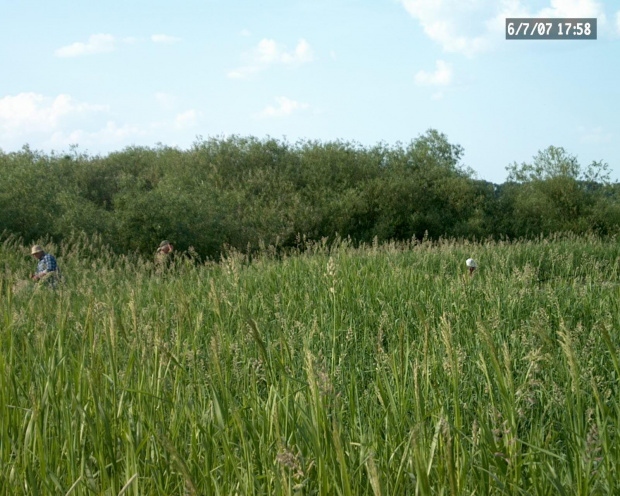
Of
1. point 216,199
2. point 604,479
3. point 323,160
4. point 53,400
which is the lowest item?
point 604,479

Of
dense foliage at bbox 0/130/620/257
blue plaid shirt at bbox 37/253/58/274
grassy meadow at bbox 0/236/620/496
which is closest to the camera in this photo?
grassy meadow at bbox 0/236/620/496

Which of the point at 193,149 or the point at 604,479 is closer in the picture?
the point at 604,479

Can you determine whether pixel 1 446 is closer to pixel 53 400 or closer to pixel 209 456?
pixel 53 400

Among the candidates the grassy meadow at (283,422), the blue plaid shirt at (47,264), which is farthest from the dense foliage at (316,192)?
the grassy meadow at (283,422)

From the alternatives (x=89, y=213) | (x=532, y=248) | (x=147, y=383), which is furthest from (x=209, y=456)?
(x=89, y=213)

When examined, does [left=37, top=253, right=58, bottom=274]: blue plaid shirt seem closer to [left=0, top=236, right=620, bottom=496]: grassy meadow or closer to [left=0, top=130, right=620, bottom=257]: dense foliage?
[left=0, top=236, right=620, bottom=496]: grassy meadow

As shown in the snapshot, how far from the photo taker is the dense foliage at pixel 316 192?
30.9 metres

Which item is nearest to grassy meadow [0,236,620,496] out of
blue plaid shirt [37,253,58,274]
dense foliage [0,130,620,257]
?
blue plaid shirt [37,253,58,274]

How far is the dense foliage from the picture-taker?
3088cm

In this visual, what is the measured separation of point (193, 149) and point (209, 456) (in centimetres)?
3889

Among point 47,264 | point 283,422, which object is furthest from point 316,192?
point 283,422

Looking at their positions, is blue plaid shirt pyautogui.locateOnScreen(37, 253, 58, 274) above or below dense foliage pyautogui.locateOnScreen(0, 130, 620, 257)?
below

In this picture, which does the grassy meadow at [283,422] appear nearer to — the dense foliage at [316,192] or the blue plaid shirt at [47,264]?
the blue plaid shirt at [47,264]

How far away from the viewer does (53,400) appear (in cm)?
280
